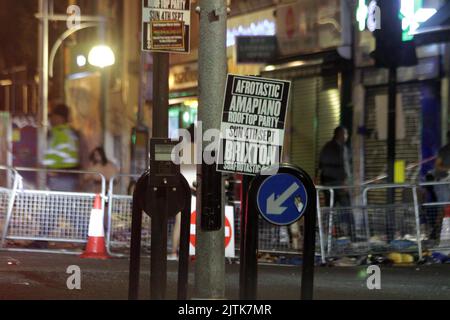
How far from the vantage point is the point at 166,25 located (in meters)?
6.98

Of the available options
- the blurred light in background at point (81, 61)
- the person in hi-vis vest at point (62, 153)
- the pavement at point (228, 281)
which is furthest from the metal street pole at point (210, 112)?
the blurred light in background at point (81, 61)

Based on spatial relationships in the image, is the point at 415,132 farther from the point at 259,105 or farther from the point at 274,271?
the point at 259,105

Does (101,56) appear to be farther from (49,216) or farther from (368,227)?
(368,227)

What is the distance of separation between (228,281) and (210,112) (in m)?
2.79

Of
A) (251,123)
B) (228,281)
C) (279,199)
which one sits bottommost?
(228,281)

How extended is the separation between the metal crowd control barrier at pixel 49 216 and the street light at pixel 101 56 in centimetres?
713

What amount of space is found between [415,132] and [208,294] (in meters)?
7.68

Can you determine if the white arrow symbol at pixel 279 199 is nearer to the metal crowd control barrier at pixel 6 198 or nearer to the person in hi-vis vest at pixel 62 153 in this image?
the metal crowd control barrier at pixel 6 198

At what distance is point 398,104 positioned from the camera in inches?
540

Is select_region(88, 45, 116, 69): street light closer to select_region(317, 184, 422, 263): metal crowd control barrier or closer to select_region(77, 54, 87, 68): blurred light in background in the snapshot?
select_region(77, 54, 87, 68): blurred light in background

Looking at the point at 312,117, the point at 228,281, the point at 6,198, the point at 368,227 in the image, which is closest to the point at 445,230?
the point at 368,227

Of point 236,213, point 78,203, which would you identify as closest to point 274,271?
point 236,213

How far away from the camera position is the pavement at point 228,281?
26.3ft

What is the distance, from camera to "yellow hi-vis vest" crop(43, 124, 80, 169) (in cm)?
1274
